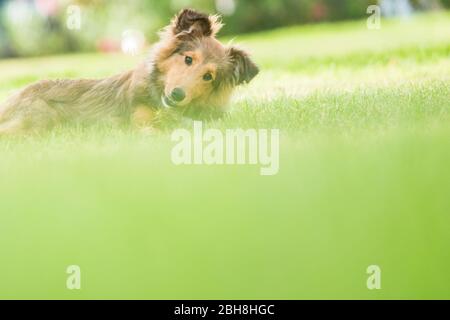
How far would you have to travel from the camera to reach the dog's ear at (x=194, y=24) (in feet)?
10.2

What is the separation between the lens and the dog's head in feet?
10.0

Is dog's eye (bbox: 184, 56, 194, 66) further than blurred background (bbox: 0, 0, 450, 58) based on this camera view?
No

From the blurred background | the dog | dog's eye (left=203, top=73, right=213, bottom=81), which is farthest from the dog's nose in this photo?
the blurred background

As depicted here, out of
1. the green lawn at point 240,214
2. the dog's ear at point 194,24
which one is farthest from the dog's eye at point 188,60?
the green lawn at point 240,214

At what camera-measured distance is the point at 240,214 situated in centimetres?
309

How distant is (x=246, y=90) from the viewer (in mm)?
Answer: 3299

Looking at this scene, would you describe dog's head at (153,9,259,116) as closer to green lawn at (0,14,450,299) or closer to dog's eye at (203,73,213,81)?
dog's eye at (203,73,213,81)

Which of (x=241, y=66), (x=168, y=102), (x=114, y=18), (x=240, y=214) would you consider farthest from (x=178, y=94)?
(x=114, y=18)

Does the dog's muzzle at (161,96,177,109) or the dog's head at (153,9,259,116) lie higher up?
the dog's head at (153,9,259,116)

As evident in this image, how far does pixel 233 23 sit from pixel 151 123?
0.69 metres

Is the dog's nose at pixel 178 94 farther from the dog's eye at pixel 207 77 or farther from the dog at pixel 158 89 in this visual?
the dog's eye at pixel 207 77

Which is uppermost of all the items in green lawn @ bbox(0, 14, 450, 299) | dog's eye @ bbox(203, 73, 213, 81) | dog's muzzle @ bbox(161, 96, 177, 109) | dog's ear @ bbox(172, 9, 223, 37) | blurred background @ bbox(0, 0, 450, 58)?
blurred background @ bbox(0, 0, 450, 58)

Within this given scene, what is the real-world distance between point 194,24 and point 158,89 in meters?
0.30
